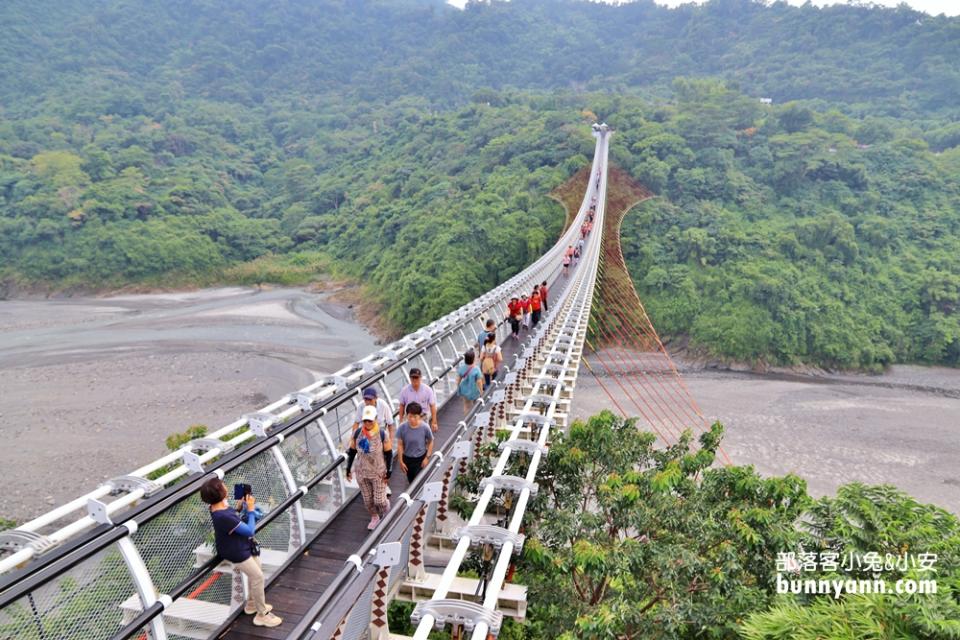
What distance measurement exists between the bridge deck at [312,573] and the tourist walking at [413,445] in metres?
0.29

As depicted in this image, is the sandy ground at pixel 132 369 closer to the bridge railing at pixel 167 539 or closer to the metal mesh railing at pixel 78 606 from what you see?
the bridge railing at pixel 167 539

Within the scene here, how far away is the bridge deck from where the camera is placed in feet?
12.2

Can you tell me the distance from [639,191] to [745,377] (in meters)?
17.4

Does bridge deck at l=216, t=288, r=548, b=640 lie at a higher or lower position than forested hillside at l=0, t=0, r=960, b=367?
lower

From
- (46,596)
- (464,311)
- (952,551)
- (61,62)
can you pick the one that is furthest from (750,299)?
(61,62)

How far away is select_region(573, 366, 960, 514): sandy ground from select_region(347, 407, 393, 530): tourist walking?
16.8 m

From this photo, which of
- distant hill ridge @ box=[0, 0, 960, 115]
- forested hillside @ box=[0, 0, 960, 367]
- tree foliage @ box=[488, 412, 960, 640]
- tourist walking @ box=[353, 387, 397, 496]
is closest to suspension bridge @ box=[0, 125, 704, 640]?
tourist walking @ box=[353, 387, 397, 496]

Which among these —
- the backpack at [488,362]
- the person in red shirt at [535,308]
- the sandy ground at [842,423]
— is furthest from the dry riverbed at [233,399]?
the backpack at [488,362]

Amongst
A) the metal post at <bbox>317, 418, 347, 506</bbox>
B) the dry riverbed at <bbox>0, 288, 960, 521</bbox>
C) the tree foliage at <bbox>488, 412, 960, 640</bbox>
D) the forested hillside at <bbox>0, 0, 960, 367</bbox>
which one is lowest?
the dry riverbed at <bbox>0, 288, 960, 521</bbox>

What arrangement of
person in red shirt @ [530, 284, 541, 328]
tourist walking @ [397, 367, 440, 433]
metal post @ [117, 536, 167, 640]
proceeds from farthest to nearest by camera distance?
person in red shirt @ [530, 284, 541, 328] → tourist walking @ [397, 367, 440, 433] → metal post @ [117, 536, 167, 640]

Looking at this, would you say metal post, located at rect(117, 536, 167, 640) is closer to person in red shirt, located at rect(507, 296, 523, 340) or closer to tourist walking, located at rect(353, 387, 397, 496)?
tourist walking, located at rect(353, 387, 397, 496)

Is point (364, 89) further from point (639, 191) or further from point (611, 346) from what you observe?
point (611, 346)

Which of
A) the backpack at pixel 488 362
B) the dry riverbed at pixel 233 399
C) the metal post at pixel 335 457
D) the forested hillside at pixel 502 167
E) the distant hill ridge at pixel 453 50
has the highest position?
the distant hill ridge at pixel 453 50

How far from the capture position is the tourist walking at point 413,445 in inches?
204
